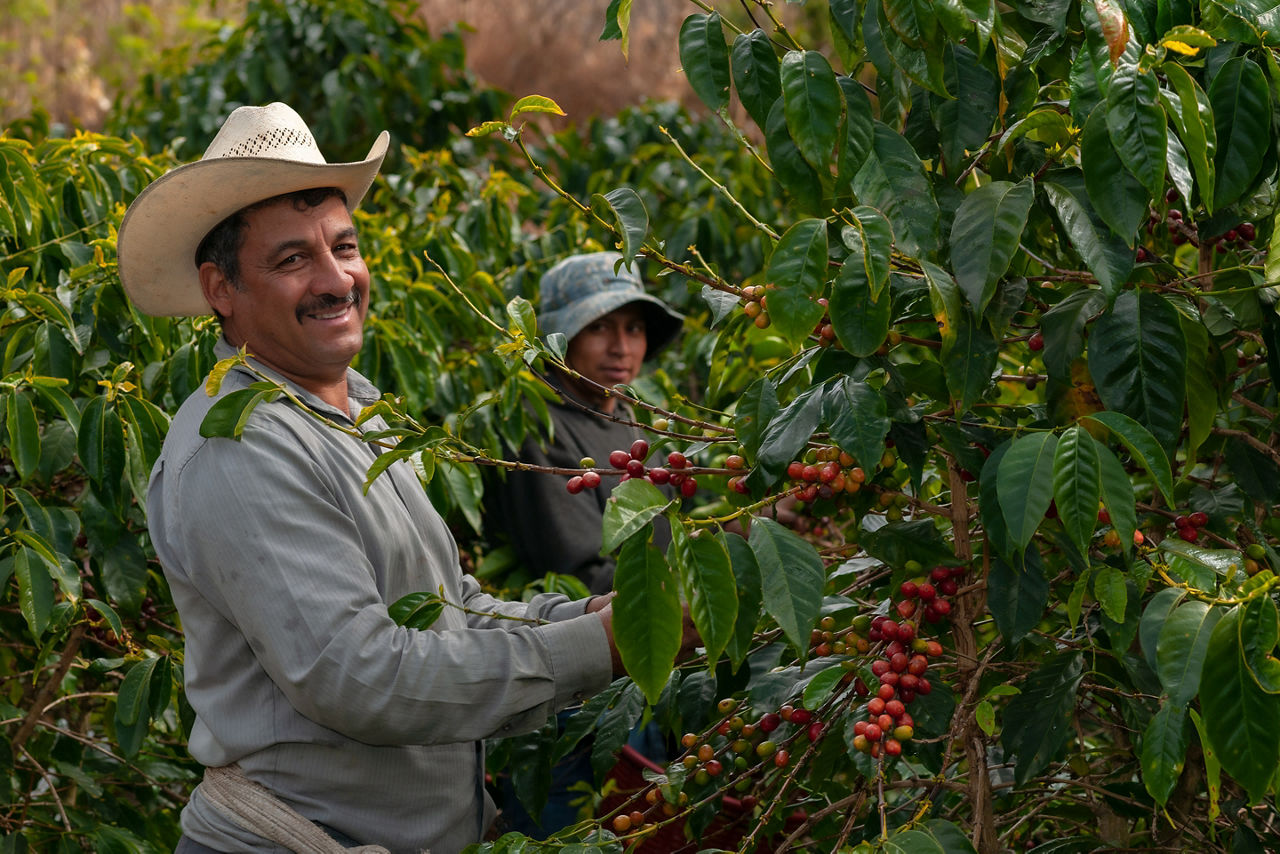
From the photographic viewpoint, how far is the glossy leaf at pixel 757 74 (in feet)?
4.93

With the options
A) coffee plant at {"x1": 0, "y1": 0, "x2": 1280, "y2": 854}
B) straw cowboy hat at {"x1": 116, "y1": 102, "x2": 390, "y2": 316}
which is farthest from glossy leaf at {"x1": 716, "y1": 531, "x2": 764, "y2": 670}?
straw cowboy hat at {"x1": 116, "y1": 102, "x2": 390, "y2": 316}

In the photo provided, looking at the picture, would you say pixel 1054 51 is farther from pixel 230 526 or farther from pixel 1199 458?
pixel 230 526

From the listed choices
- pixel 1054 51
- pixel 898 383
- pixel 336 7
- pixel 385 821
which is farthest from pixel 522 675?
pixel 336 7

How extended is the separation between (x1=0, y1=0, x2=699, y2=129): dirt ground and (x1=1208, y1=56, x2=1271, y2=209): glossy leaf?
31.2ft

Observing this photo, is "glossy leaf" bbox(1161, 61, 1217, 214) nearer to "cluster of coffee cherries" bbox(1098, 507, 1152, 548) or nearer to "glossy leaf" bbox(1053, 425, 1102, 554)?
"glossy leaf" bbox(1053, 425, 1102, 554)

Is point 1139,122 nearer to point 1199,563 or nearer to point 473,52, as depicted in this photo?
point 1199,563

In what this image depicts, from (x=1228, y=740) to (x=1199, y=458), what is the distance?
0.91 m

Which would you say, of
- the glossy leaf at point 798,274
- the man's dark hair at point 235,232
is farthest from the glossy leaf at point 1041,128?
the man's dark hair at point 235,232

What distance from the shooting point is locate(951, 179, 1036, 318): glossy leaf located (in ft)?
4.58

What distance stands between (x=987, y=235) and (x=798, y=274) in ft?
0.67

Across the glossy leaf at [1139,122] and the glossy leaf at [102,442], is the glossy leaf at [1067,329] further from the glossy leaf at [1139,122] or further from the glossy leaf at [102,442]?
the glossy leaf at [102,442]

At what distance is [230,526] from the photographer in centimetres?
171

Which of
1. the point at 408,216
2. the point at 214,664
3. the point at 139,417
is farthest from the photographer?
the point at 408,216

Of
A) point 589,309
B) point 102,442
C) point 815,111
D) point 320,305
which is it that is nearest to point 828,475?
point 815,111
